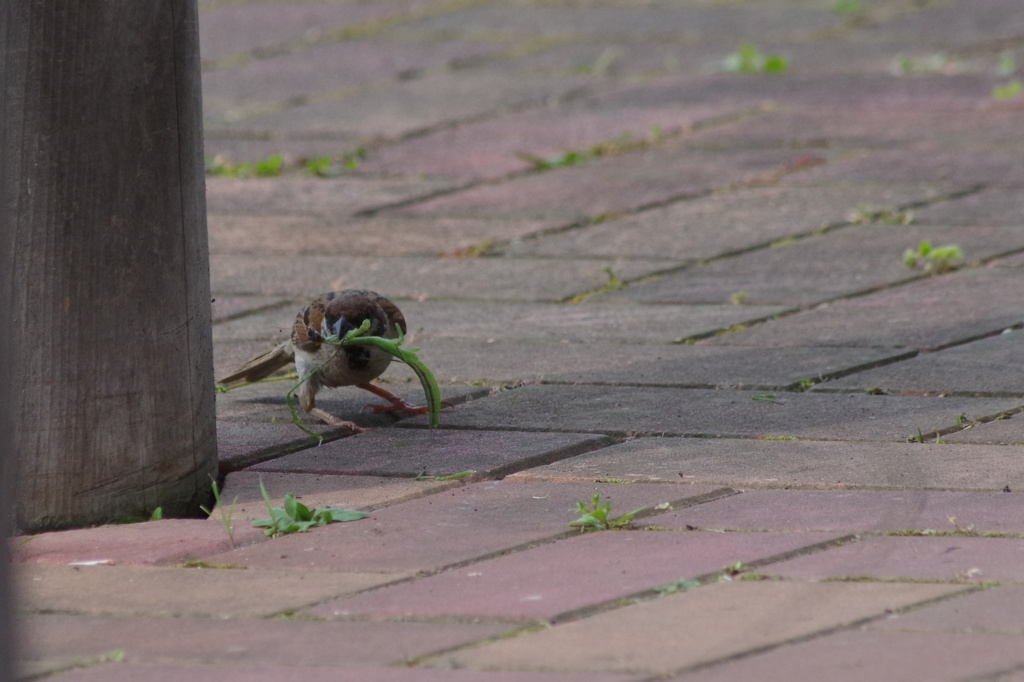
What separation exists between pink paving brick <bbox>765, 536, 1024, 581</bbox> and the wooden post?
1.67 m

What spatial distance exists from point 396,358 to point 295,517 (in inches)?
47.4

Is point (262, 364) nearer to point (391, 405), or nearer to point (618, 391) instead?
point (391, 405)

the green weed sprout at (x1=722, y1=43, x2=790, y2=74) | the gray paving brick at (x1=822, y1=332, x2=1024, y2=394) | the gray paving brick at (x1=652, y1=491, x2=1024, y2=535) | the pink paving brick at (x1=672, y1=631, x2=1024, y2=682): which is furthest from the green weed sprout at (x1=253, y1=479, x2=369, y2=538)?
the green weed sprout at (x1=722, y1=43, x2=790, y2=74)

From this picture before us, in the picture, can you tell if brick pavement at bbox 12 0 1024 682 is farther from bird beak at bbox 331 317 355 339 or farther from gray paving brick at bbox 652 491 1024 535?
bird beak at bbox 331 317 355 339

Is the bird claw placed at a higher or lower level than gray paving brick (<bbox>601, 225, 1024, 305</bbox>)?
lower

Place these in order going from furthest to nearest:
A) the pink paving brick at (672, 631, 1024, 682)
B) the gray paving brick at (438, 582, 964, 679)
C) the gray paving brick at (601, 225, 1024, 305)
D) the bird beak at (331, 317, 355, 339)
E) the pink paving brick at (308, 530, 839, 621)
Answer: the gray paving brick at (601, 225, 1024, 305) → the bird beak at (331, 317, 355, 339) → the pink paving brick at (308, 530, 839, 621) → the gray paving brick at (438, 582, 964, 679) → the pink paving brick at (672, 631, 1024, 682)

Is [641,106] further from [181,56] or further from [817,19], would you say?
[181,56]

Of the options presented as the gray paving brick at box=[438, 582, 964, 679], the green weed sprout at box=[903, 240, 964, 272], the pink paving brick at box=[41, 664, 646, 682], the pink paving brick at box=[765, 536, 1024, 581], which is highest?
the green weed sprout at box=[903, 240, 964, 272]

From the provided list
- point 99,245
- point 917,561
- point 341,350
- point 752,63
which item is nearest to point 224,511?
point 99,245

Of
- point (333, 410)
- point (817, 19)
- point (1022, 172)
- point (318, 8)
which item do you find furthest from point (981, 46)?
point (333, 410)

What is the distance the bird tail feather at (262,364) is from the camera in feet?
20.0

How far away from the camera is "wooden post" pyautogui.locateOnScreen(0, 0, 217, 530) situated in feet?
14.5

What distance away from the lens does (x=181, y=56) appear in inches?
183

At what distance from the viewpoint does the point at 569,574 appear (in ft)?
13.1
